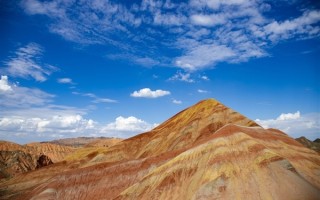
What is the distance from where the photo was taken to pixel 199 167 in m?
51.3

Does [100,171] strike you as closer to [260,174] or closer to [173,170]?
[173,170]

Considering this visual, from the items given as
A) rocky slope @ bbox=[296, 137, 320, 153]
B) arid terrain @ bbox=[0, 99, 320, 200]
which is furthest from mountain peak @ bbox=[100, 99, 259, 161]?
rocky slope @ bbox=[296, 137, 320, 153]

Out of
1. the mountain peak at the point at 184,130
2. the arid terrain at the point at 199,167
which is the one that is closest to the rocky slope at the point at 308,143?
the mountain peak at the point at 184,130

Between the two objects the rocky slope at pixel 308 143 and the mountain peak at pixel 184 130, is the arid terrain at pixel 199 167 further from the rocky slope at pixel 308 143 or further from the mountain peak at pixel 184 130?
the rocky slope at pixel 308 143

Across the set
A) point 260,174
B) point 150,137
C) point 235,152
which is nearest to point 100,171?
point 150,137

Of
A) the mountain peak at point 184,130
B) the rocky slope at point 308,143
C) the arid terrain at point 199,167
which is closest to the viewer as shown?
the arid terrain at point 199,167

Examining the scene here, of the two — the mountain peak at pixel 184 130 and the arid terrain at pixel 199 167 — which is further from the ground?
the mountain peak at pixel 184 130

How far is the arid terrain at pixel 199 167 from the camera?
144 feet

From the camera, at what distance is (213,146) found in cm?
5450

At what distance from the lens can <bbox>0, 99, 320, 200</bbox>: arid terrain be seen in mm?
44031

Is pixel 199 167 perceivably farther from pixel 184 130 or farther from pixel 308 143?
pixel 308 143

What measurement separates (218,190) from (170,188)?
10112mm

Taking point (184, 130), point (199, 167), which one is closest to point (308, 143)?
point (184, 130)

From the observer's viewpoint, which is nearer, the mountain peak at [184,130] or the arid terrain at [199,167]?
the arid terrain at [199,167]
